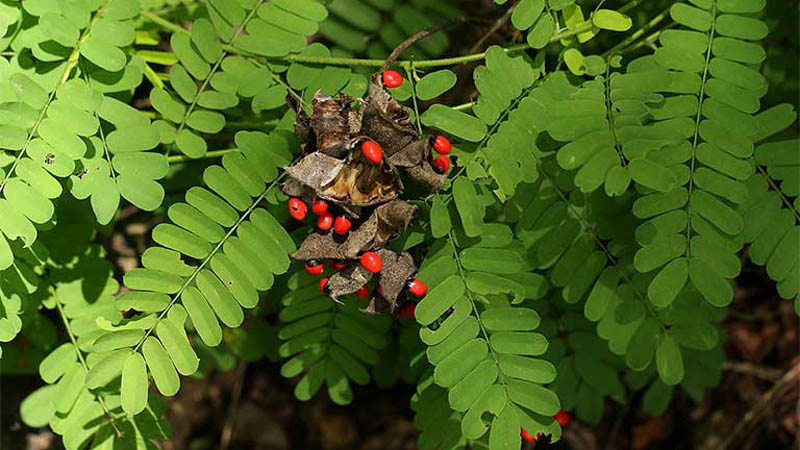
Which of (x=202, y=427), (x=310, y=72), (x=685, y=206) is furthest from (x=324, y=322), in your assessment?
(x=202, y=427)

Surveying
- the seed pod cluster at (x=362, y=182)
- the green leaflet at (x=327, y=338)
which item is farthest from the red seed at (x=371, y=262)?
the green leaflet at (x=327, y=338)

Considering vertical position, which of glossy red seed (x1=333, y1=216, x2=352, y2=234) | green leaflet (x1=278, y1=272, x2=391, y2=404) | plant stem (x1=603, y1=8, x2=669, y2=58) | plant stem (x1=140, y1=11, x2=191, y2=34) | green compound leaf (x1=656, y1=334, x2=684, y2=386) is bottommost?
green compound leaf (x1=656, y1=334, x2=684, y2=386)

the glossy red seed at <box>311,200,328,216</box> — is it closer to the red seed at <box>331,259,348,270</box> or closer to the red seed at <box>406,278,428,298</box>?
the red seed at <box>331,259,348,270</box>

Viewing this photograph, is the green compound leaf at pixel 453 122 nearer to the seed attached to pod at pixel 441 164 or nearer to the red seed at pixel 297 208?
the seed attached to pod at pixel 441 164

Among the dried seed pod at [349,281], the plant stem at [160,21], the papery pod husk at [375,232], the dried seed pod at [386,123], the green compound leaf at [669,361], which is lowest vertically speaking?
the green compound leaf at [669,361]

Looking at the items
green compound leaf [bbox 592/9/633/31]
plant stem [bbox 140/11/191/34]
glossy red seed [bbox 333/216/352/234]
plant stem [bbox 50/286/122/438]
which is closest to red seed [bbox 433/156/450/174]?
glossy red seed [bbox 333/216/352/234]
